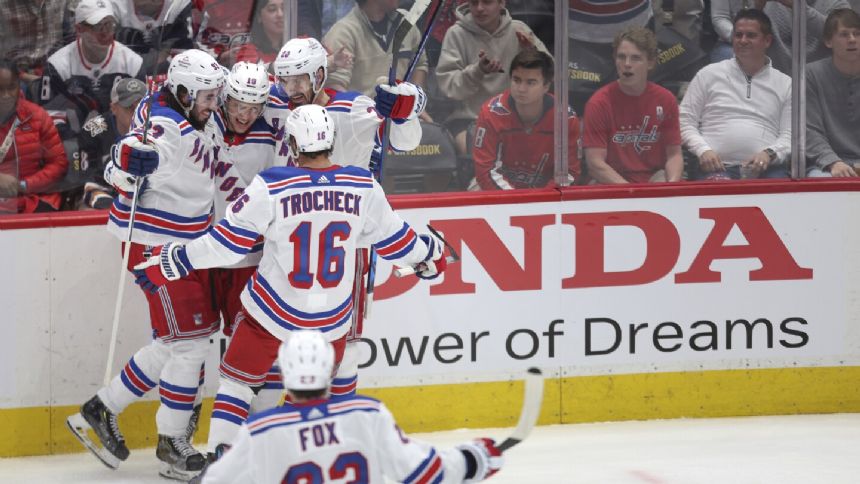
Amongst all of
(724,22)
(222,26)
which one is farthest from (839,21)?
(222,26)

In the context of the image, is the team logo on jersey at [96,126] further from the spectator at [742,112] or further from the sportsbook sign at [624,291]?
the spectator at [742,112]

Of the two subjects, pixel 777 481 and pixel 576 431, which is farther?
pixel 576 431

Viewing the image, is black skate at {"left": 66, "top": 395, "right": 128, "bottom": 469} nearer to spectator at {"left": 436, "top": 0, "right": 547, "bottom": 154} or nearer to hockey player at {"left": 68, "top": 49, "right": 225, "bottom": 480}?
hockey player at {"left": 68, "top": 49, "right": 225, "bottom": 480}

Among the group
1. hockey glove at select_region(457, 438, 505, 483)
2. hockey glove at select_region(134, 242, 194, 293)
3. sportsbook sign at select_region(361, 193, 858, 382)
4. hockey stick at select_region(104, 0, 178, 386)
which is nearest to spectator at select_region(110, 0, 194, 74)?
hockey stick at select_region(104, 0, 178, 386)

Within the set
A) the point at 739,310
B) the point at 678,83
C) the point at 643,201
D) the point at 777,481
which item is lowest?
the point at 777,481

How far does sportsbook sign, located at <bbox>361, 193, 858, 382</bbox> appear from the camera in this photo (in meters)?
5.62

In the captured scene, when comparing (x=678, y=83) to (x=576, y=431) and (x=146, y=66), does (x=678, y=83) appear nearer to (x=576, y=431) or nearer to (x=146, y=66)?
(x=576, y=431)

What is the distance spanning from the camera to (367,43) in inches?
217

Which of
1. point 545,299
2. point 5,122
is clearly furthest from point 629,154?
point 5,122

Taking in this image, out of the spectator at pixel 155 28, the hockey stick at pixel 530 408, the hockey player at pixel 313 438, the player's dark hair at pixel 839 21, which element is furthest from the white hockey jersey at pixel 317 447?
the player's dark hair at pixel 839 21

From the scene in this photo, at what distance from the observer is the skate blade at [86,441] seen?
509cm

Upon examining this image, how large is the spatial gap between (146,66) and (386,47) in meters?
0.88

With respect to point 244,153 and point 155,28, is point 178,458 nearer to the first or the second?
point 244,153

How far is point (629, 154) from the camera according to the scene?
582 cm
